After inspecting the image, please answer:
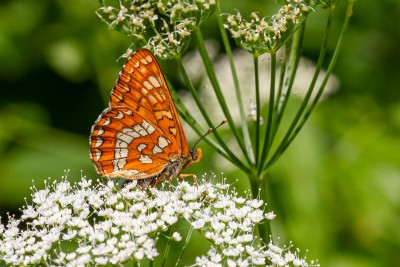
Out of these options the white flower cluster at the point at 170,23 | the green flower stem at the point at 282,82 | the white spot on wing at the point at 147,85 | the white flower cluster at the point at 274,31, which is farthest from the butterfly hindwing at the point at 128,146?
the white flower cluster at the point at 274,31

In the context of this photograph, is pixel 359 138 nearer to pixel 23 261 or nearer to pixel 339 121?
pixel 339 121

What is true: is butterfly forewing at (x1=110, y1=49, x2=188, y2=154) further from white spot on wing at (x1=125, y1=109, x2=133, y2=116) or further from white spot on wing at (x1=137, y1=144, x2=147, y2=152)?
white spot on wing at (x1=137, y1=144, x2=147, y2=152)

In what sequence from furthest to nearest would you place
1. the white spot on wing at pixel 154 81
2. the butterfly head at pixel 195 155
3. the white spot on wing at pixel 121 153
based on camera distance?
the butterfly head at pixel 195 155 < the white spot on wing at pixel 121 153 < the white spot on wing at pixel 154 81

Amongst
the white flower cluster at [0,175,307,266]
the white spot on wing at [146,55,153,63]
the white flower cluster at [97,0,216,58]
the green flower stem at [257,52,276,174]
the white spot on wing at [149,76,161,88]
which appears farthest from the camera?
the white spot on wing at [149,76,161,88]

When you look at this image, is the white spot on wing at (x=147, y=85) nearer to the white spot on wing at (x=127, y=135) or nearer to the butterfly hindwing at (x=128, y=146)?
the butterfly hindwing at (x=128, y=146)

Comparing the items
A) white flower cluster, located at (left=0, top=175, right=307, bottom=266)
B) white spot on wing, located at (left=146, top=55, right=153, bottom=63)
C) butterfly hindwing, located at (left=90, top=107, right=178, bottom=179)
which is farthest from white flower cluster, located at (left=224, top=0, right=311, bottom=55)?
butterfly hindwing, located at (left=90, top=107, right=178, bottom=179)

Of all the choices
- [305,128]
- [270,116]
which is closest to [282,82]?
[270,116]
